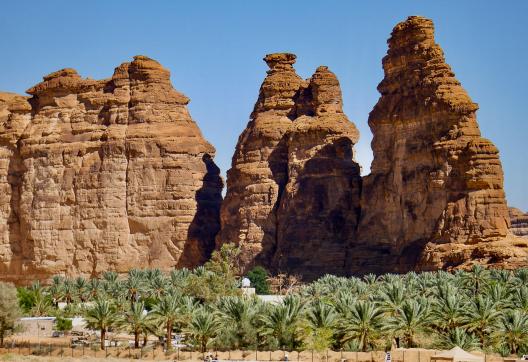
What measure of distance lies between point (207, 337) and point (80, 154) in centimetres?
6227

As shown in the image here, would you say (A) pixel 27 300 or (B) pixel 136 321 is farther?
(A) pixel 27 300

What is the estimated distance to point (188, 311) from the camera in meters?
79.3

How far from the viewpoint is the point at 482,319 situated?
73.2 meters

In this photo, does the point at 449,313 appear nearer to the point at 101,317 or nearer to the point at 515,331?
the point at 515,331

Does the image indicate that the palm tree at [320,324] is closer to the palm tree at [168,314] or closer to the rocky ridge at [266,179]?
the palm tree at [168,314]

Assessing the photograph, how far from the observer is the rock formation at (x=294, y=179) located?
120812 millimetres

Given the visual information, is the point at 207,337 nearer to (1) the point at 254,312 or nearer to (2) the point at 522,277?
(1) the point at 254,312

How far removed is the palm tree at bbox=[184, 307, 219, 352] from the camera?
7556 centimetres

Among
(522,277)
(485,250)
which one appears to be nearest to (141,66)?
(485,250)

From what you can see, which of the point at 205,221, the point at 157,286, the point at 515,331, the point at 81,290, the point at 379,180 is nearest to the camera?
the point at 515,331

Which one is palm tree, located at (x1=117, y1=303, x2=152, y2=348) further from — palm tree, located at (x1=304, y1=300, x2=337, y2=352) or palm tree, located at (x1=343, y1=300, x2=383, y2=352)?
palm tree, located at (x1=343, y1=300, x2=383, y2=352)

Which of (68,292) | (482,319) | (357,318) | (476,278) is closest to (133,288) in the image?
(68,292)

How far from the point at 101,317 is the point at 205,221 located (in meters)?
52.7

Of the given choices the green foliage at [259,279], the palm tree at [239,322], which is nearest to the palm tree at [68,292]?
the green foliage at [259,279]
